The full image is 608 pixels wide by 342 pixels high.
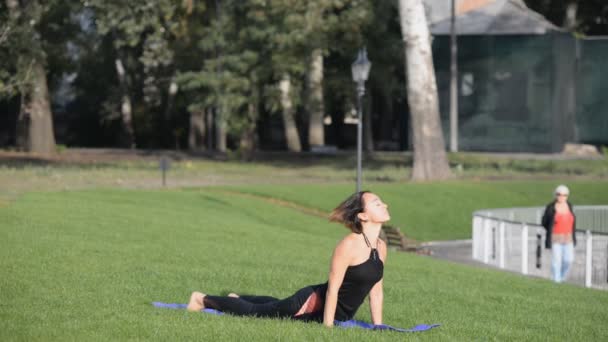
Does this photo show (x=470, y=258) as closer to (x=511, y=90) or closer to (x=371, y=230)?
(x=371, y=230)

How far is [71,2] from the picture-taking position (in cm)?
5216

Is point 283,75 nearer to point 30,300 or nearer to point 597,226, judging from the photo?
point 597,226

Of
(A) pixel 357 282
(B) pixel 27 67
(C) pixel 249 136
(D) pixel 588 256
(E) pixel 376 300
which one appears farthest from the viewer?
(C) pixel 249 136

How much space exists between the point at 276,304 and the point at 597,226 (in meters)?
17.4

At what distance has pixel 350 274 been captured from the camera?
10812 mm

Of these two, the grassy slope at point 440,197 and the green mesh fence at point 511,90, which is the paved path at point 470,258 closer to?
the grassy slope at point 440,197

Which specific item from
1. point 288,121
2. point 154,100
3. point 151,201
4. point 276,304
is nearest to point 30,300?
point 276,304

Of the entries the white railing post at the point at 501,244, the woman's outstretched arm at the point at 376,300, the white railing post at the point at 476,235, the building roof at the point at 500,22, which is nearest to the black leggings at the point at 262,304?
the woman's outstretched arm at the point at 376,300

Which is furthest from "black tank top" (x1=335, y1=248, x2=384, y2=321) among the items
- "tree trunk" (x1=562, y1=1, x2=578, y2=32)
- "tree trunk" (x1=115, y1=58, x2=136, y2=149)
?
"tree trunk" (x1=562, y1=1, x2=578, y2=32)

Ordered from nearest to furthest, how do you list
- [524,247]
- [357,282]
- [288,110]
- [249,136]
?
[357,282], [524,247], [249,136], [288,110]

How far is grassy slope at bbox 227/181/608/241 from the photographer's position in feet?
109

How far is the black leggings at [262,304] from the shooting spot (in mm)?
11195

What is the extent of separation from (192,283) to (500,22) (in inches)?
1789

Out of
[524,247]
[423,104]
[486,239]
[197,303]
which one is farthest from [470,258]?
[197,303]
